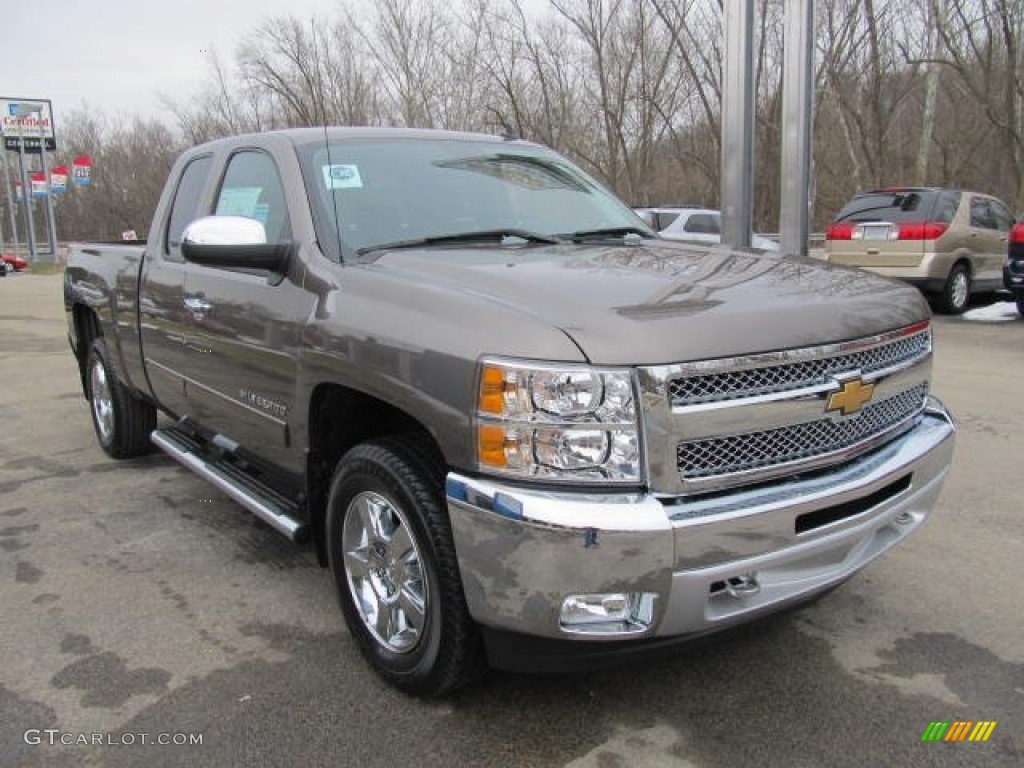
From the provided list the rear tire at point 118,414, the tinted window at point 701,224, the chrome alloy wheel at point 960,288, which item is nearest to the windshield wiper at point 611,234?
the rear tire at point 118,414

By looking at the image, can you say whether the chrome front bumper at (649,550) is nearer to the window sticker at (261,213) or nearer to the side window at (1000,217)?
the window sticker at (261,213)

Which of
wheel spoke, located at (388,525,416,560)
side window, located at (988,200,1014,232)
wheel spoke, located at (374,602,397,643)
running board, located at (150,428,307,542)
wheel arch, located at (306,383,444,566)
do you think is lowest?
wheel spoke, located at (374,602,397,643)

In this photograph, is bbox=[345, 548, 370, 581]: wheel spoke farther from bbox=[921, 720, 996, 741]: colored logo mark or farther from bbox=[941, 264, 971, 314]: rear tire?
bbox=[941, 264, 971, 314]: rear tire

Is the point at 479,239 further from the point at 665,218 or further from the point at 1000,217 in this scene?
the point at 665,218

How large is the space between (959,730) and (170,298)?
146 inches

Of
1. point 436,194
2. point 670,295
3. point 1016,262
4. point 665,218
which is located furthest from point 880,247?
point 670,295

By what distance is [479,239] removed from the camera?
3428 mm

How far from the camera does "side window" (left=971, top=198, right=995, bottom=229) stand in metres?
12.4

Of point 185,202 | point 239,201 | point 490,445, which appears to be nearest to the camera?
point 490,445

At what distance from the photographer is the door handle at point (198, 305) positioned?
383cm

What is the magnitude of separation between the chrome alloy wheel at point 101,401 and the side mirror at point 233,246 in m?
2.80

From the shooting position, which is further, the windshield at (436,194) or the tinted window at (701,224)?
the tinted window at (701,224)

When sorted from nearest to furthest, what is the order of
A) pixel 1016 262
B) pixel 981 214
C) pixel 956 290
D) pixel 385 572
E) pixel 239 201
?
1. pixel 385 572
2. pixel 239 201
3. pixel 1016 262
4. pixel 956 290
5. pixel 981 214

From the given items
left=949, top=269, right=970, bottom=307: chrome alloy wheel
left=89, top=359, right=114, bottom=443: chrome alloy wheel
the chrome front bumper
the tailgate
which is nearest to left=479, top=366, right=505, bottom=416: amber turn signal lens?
the chrome front bumper
